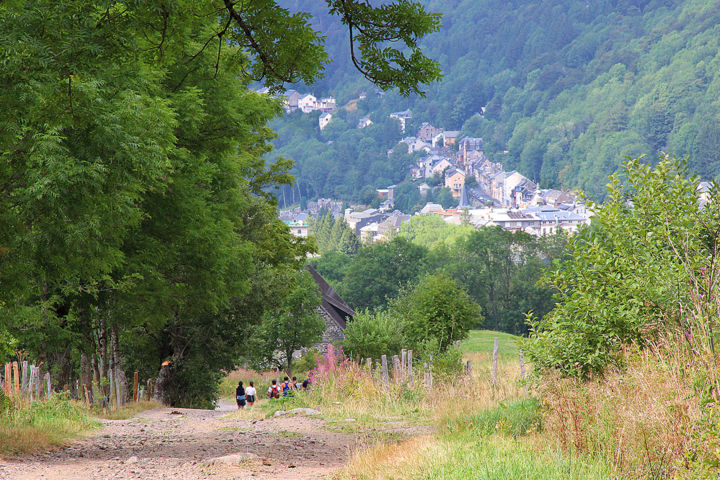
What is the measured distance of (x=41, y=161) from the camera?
885cm

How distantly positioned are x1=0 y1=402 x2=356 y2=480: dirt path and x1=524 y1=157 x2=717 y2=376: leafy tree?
9.55ft

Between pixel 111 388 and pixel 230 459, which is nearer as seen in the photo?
pixel 230 459

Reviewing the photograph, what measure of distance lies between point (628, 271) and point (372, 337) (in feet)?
94.5

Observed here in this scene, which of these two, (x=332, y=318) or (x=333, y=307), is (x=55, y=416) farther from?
(x=333, y=307)

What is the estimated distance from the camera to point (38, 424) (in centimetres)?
1102

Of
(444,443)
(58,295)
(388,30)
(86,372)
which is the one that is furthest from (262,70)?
(86,372)

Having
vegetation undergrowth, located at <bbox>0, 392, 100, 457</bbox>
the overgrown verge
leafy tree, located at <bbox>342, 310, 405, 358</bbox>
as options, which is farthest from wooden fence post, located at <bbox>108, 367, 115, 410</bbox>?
leafy tree, located at <bbox>342, 310, 405, 358</bbox>

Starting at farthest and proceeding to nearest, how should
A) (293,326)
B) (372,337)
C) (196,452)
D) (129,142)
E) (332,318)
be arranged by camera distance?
1. (332,318)
2. (293,326)
3. (372,337)
4. (196,452)
5. (129,142)

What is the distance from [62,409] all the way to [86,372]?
7.72 metres

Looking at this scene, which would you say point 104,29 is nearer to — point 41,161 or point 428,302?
point 41,161

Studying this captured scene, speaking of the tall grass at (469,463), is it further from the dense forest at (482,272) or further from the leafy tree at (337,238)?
the leafy tree at (337,238)

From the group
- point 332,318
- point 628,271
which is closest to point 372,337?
point 332,318

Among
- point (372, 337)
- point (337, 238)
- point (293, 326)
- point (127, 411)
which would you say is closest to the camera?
point (127, 411)

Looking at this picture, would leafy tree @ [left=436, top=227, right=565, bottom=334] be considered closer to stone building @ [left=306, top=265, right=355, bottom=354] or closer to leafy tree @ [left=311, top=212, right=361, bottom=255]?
stone building @ [left=306, top=265, right=355, bottom=354]
